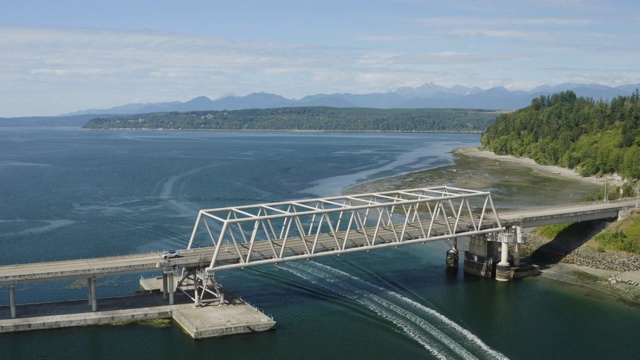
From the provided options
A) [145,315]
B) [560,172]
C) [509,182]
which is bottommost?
[145,315]

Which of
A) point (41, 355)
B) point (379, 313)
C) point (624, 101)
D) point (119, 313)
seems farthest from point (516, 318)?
point (624, 101)

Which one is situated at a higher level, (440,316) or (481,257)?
(481,257)

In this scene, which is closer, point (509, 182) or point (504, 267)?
point (504, 267)

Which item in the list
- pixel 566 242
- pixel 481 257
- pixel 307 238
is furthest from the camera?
pixel 566 242

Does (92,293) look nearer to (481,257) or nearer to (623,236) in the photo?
(481,257)

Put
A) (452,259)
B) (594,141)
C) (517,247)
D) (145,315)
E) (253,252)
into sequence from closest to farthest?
(145,315) < (253,252) < (517,247) < (452,259) < (594,141)

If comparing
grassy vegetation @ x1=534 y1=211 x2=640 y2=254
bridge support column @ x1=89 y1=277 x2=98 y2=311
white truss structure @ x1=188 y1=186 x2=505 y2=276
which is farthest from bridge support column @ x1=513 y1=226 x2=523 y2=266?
bridge support column @ x1=89 y1=277 x2=98 y2=311

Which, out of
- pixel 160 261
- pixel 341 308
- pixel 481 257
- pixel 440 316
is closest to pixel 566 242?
pixel 481 257

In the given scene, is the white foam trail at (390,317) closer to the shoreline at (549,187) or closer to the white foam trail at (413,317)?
the white foam trail at (413,317)
